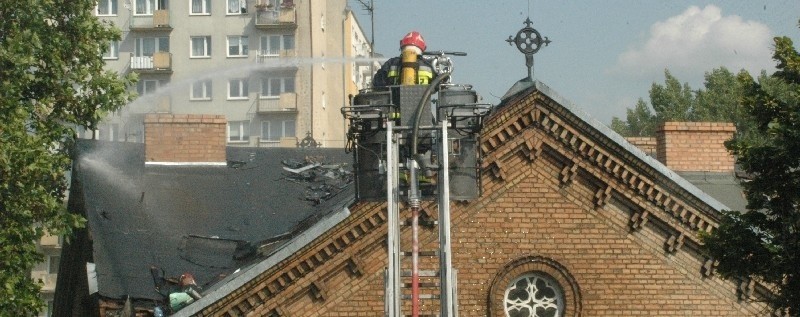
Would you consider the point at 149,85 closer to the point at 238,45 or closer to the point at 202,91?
the point at 202,91

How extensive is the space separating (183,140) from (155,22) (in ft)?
140

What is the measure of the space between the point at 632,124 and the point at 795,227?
57764mm

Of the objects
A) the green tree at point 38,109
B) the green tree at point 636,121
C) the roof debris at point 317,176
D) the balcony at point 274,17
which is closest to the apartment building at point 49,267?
the balcony at point 274,17

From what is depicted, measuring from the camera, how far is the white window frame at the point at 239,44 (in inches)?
2734

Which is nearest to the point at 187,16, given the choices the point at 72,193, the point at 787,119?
the point at 72,193

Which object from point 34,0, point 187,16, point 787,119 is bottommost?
point 787,119

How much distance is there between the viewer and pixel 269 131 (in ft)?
232

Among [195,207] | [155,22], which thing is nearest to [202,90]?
[155,22]

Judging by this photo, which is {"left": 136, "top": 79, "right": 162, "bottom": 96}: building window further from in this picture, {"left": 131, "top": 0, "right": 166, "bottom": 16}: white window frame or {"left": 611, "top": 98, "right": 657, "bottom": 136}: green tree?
{"left": 611, "top": 98, "right": 657, "bottom": 136}: green tree

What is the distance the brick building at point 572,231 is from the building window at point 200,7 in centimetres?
4949

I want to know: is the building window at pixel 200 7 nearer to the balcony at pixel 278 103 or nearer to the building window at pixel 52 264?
the balcony at pixel 278 103

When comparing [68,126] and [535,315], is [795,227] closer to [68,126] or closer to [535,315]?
[535,315]

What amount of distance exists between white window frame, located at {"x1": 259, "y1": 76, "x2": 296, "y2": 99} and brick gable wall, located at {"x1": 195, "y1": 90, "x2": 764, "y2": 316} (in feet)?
162

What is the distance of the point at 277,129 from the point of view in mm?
70562
